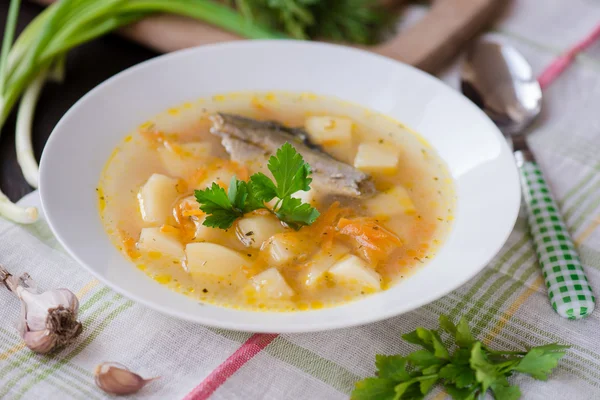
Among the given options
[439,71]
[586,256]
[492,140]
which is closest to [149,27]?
[439,71]

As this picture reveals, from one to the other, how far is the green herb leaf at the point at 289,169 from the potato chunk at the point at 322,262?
0.82 feet

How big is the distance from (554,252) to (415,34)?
1.57 m

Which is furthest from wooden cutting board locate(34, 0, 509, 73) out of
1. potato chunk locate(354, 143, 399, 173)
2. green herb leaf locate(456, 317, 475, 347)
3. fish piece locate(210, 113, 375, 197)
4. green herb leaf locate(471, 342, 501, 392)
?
green herb leaf locate(471, 342, 501, 392)

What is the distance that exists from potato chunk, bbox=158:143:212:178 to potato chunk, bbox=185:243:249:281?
512 mm

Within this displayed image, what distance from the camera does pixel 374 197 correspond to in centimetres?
263

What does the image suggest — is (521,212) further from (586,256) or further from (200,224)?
(200,224)

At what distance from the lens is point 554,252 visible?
8.30ft

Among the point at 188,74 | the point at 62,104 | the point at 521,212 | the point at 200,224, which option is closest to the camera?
the point at 200,224

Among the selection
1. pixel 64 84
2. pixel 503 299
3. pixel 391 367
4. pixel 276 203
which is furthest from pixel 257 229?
pixel 64 84

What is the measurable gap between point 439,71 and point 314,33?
75cm

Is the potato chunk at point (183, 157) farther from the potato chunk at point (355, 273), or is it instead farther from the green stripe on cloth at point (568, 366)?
the green stripe on cloth at point (568, 366)

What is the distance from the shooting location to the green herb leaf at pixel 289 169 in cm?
225

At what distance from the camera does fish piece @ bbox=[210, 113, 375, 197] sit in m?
2.64

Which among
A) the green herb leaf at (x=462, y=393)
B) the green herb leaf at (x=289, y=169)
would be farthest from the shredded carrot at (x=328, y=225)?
the green herb leaf at (x=462, y=393)
